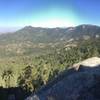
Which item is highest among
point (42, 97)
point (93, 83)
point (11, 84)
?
point (93, 83)

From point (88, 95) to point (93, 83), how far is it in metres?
2.98

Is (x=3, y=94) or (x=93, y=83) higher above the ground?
(x=93, y=83)

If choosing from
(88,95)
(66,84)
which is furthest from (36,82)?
(88,95)

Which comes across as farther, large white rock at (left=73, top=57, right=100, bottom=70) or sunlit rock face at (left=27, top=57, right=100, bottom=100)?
large white rock at (left=73, top=57, right=100, bottom=70)

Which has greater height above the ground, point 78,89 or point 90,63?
point 90,63

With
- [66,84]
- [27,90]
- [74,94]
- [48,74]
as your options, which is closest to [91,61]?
[66,84]

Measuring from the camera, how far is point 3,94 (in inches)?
3201

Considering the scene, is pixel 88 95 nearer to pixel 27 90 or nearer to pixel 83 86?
pixel 83 86

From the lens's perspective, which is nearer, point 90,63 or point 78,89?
point 78,89

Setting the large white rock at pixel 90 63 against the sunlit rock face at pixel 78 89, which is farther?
the large white rock at pixel 90 63

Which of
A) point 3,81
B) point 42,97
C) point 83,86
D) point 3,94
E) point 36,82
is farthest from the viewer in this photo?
point 3,81

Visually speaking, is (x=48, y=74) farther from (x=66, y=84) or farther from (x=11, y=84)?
(x=66, y=84)

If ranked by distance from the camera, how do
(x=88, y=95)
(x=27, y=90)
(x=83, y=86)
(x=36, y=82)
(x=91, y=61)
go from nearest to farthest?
(x=88, y=95) → (x=83, y=86) → (x=91, y=61) → (x=27, y=90) → (x=36, y=82)

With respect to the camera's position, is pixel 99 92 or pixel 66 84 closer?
pixel 99 92
